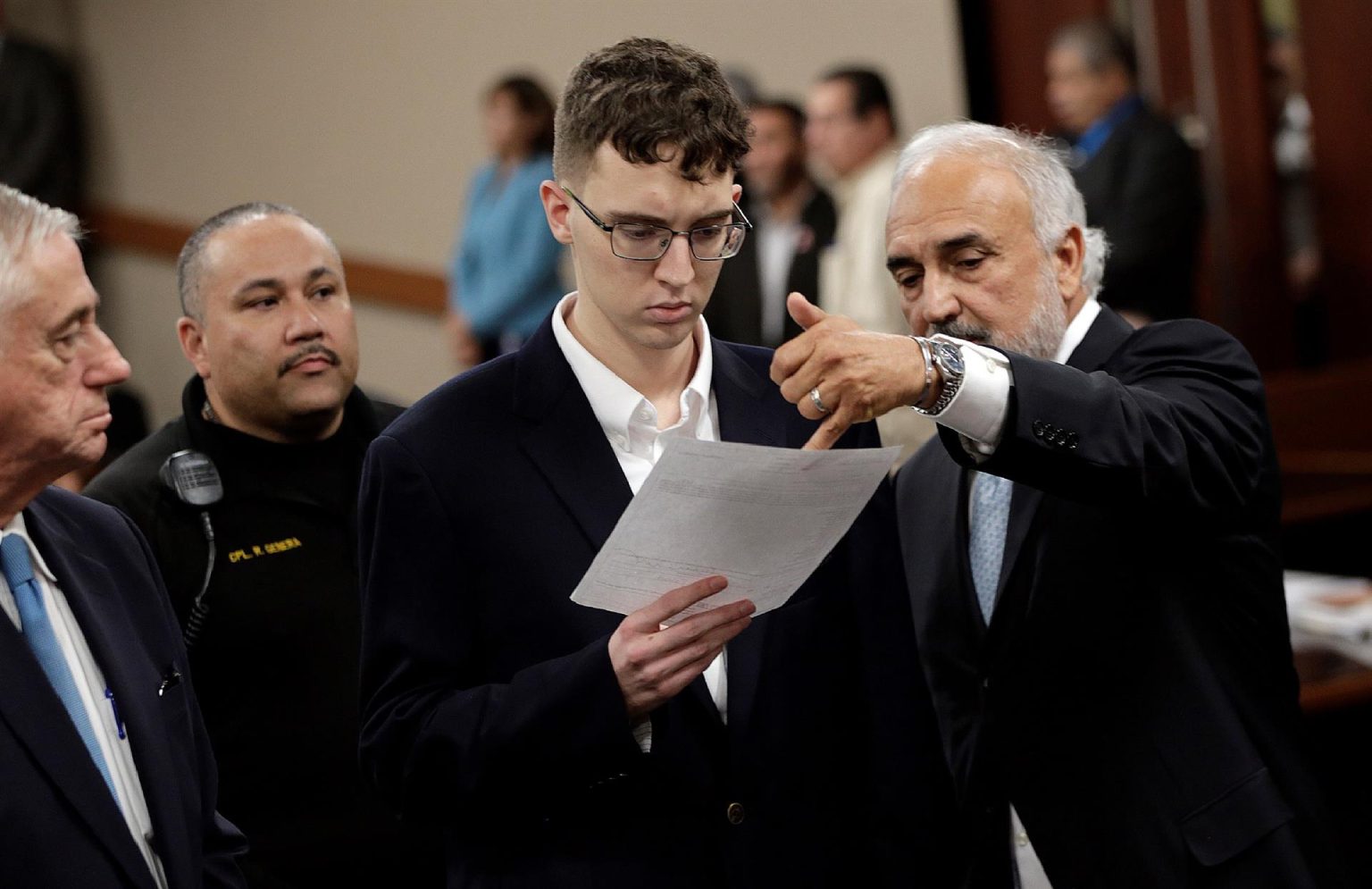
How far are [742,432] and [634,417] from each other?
0.43 feet

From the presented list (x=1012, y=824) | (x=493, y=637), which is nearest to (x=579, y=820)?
(x=493, y=637)

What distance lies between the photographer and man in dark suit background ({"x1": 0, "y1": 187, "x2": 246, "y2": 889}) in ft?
5.15

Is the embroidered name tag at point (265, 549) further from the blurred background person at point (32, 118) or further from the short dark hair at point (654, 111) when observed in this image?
the blurred background person at point (32, 118)

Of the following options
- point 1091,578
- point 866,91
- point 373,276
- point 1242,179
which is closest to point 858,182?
point 866,91

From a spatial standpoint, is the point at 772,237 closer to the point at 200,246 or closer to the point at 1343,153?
the point at 1343,153

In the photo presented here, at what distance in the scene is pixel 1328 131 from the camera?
530cm

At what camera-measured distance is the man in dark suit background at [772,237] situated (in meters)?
5.05

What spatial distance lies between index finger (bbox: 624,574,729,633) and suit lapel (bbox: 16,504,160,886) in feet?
1.85

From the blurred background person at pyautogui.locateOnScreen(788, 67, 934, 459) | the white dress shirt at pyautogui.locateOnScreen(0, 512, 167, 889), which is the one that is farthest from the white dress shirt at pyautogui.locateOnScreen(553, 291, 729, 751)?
the blurred background person at pyautogui.locateOnScreen(788, 67, 934, 459)

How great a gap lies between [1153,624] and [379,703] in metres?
0.97

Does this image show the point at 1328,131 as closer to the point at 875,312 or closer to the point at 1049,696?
the point at 875,312

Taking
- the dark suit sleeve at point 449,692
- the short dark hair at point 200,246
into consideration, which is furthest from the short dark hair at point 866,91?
the dark suit sleeve at point 449,692

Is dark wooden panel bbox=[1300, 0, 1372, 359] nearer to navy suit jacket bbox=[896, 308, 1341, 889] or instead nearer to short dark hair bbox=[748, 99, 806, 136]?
short dark hair bbox=[748, 99, 806, 136]

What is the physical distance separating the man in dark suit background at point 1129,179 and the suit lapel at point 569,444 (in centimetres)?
322
